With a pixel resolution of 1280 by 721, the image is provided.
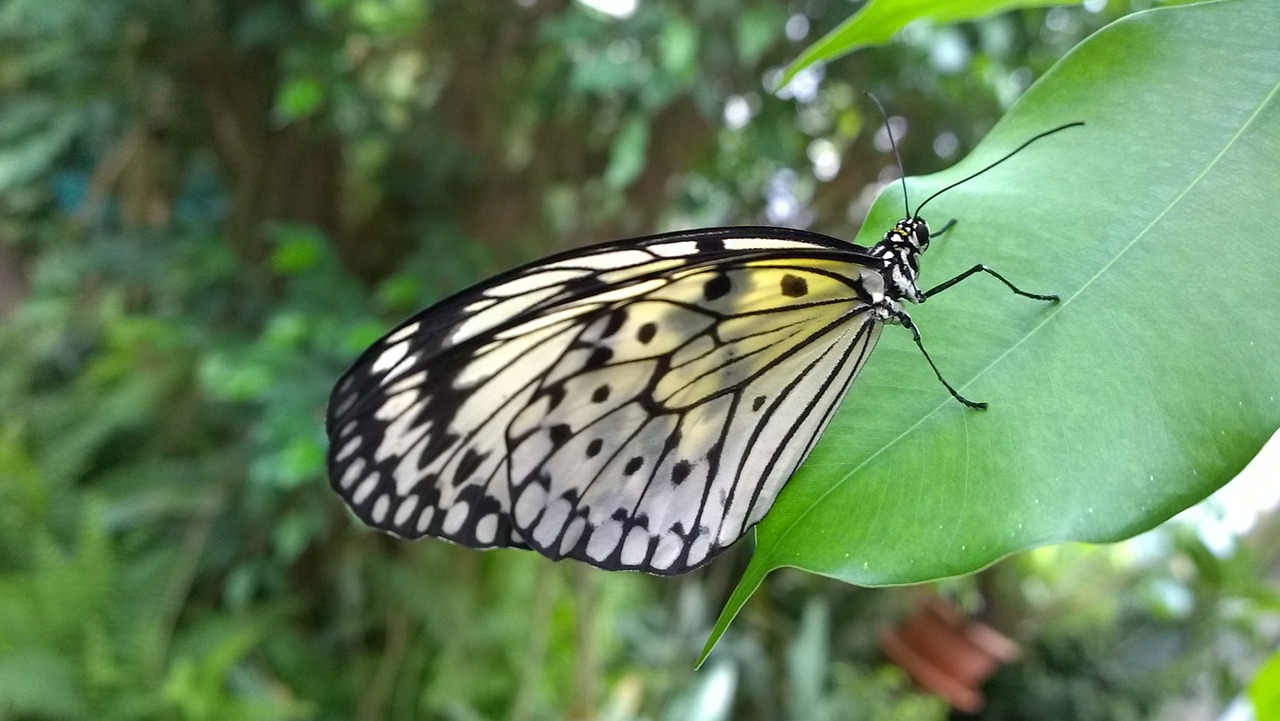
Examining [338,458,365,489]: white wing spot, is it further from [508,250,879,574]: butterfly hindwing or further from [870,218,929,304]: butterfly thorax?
[870,218,929,304]: butterfly thorax

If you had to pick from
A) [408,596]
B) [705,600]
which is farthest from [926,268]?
[705,600]

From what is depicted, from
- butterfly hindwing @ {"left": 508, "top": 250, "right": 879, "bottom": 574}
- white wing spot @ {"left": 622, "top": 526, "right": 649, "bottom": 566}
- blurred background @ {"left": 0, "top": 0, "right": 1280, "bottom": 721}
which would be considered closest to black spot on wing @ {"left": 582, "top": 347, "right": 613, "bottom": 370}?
butterfly hindwing @ {"left": 508, "top": 250, "right": 879, "bottom": 574}

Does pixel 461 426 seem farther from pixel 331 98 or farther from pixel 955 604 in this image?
pixel 955 604

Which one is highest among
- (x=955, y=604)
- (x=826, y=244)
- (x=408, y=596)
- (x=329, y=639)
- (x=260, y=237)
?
(x=826, y=244)

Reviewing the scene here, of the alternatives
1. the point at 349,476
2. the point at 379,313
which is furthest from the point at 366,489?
the point at 379,313

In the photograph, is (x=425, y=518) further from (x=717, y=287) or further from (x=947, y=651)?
(x=947, y=651)

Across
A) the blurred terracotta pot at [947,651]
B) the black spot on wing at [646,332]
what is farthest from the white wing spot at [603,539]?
the blurred terracotta pot at [947,651]
